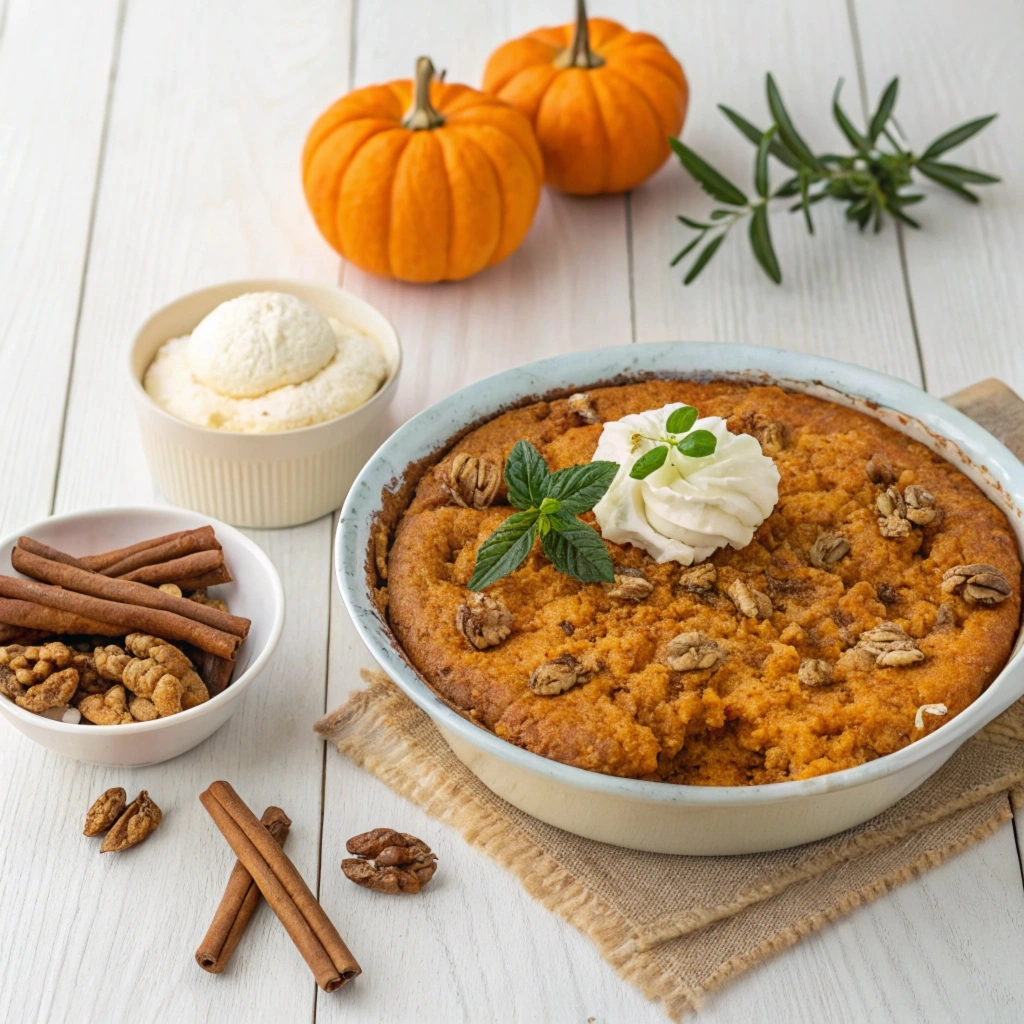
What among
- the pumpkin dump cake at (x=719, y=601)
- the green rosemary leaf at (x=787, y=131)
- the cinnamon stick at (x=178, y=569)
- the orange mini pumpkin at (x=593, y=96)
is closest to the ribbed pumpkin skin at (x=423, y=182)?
the orange mini pumpkin at (x=593, y=96)

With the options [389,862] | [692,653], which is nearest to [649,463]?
[692,653]

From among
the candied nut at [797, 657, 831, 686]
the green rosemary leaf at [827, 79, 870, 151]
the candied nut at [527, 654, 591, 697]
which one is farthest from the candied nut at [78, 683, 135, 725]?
the green rosemary leaf at [827, 79, 870, 151]

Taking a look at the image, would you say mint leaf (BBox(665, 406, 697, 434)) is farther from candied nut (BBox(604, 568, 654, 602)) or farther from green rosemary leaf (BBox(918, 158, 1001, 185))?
green rosemary leaf (BBox(918, 158, 1001, 185))

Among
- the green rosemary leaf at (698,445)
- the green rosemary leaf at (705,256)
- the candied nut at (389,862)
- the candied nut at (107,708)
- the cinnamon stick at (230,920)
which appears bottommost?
the cinnamon stick at (230,920)

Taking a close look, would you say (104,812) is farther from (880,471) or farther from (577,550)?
(880,471)

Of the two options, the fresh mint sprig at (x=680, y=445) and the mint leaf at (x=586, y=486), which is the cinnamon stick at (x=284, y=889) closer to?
the mint leaf at (x=586, y=486)
